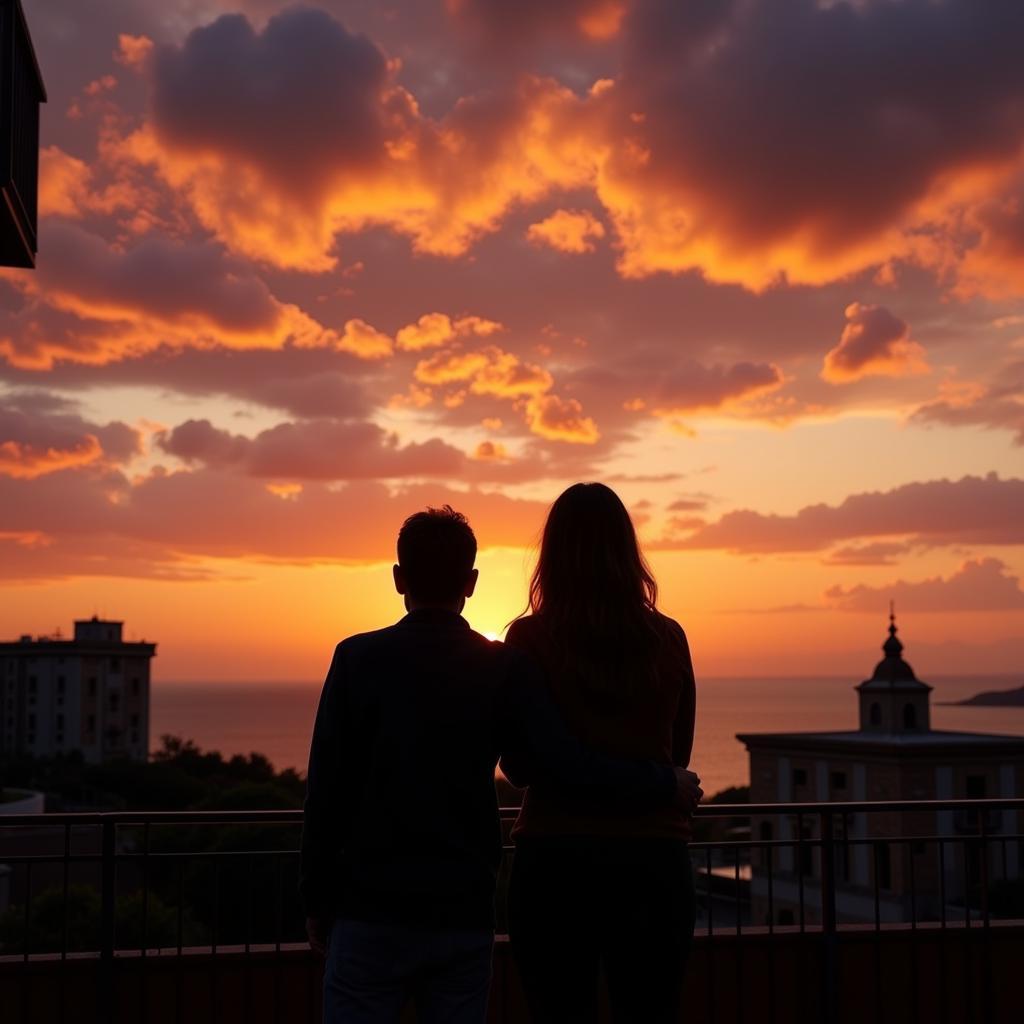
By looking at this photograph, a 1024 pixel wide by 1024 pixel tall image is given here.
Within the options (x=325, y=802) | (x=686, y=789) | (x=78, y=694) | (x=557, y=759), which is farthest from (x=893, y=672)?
(x=325, y=802)

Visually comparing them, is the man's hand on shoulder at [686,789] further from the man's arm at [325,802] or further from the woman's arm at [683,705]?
the man's arm at [325,802]

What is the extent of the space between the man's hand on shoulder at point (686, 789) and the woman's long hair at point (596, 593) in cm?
27

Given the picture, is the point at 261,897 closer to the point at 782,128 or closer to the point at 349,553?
the point at 782,128

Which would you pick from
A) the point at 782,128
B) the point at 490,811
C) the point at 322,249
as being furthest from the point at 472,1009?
the point at 322,249

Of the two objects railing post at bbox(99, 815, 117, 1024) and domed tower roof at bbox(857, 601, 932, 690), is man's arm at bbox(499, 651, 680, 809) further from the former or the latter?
domed tower roof at bbox(857, 601, 932, 690)

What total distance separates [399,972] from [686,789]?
0.85 m

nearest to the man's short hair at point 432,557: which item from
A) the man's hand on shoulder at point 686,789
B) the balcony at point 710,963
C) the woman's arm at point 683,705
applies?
the woman's arm at point 683,705

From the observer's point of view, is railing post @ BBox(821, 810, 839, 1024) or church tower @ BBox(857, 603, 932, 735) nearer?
railing post @ BBox(821, 810, 839, 1024)

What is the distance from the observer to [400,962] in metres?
2.87

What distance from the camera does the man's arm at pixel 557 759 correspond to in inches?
114

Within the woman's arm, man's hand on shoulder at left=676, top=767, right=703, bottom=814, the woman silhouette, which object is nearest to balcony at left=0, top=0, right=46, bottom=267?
the woman silhouette

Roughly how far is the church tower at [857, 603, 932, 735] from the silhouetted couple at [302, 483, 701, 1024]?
9394 centimetres

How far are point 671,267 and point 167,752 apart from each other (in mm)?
110794

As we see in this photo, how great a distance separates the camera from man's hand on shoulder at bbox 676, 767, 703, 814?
118 inches
